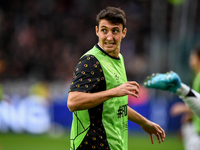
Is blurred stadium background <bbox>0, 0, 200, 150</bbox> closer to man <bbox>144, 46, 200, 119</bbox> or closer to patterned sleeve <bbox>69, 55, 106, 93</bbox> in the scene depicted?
man <bbox>144, 46, 200, 119</bbox>

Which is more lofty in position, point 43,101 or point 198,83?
point 198,83

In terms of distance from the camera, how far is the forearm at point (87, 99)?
3183 mm

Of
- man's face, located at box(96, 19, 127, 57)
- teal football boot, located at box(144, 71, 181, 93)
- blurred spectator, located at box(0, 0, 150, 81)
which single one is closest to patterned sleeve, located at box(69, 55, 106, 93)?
man's face, located at box(96, 19, 127, 57)

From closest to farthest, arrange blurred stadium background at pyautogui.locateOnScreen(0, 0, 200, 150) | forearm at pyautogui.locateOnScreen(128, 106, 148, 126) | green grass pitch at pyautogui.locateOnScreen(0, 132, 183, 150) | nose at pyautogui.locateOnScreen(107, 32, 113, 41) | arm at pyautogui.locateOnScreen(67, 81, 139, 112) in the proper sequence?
1. arm at pyautogui.locateOnScreen(67, 81, 139, 112)
2. nose at pyautogui.locateOnScreen(107, 32, 113, 41)
3. forearm at pyautogui.locateOnScreen(128, 106, 148, 126)
4. green grass pitch at pyautogui.locateOnScreen(0, 132, 183, 150)
5. blurred stadium background at pyautogui.locateOnScreen(0, 0, 200, 150)

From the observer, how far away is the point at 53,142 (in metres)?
10.5

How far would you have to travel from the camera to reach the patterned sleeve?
3248 millimetres

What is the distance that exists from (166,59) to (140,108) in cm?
413

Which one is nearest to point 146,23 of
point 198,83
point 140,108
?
point 140,108

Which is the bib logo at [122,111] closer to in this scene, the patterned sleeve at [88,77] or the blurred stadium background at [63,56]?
the patterned sleeve at [88,77]

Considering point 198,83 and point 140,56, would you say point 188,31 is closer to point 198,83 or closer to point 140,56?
point 140,56

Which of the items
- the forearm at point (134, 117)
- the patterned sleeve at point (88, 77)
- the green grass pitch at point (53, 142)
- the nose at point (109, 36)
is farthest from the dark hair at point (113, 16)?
the green grass pitch at point (53, 142)

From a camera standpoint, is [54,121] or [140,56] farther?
[140,56]

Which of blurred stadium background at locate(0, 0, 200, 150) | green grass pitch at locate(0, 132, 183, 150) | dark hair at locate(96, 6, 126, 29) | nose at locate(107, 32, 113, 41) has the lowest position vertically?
green grass pitch at locate(0, 132, 183, 150)

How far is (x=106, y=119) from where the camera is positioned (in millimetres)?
3453
